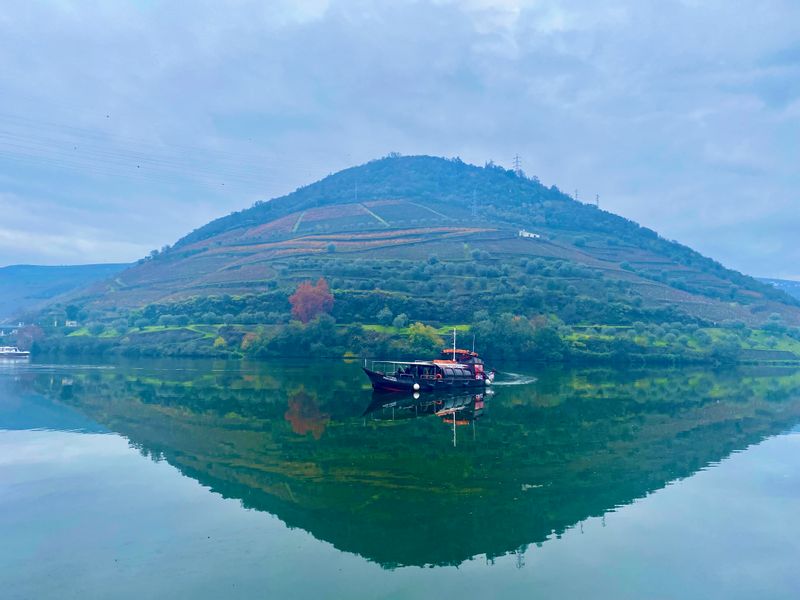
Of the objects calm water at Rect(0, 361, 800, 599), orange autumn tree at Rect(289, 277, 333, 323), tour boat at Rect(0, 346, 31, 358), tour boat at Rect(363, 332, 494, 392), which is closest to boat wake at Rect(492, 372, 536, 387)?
tour boat at Rect(363, 332, 494, 392)

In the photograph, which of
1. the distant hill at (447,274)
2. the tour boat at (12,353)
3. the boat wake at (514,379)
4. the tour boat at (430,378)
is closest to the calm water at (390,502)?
the tour boat at (430,378)

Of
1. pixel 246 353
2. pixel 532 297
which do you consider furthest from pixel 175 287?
pixel 532 297

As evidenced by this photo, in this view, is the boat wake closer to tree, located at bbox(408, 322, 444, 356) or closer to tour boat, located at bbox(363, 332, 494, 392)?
tour boat, located at bbox(363, 332, 494, 392)

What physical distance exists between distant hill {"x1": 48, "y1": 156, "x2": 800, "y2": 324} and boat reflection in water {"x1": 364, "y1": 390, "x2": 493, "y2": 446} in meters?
48.9

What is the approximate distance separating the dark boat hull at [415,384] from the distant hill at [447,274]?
1672 inches

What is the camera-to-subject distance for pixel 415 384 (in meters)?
54.6

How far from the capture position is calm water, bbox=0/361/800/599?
50.9ft

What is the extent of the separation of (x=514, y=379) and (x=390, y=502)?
1885 inches

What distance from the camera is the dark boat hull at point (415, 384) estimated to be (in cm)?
5228

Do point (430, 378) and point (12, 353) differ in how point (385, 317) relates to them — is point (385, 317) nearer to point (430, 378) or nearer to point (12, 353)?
point (430, 378)

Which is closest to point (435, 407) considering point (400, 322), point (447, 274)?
point (400, 322)

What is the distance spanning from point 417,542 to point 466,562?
5.41ft

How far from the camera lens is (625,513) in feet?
68.5

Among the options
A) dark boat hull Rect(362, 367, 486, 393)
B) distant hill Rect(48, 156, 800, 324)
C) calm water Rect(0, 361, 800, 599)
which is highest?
distant hill Rect(48, 156, 800, 324)
